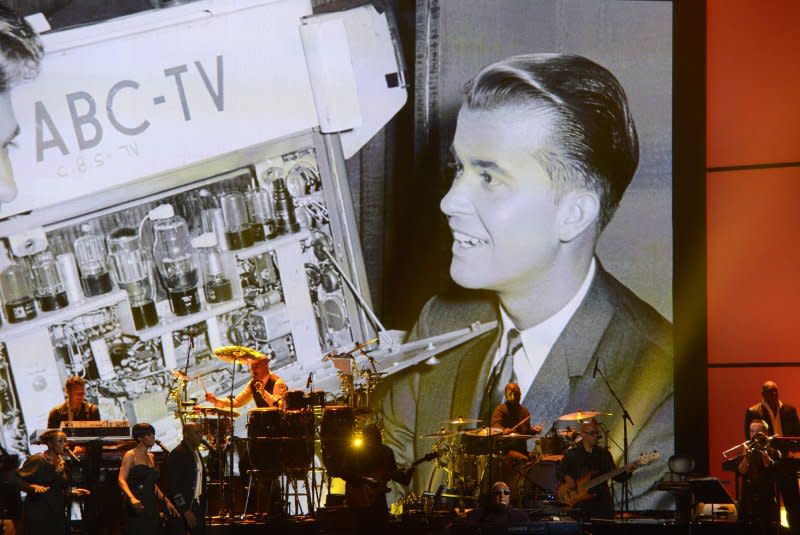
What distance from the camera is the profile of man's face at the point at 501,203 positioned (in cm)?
943

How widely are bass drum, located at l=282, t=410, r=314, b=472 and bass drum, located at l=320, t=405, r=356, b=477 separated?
0.12m

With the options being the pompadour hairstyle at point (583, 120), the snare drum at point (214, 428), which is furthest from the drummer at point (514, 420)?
the snare drum at point (214, 428)

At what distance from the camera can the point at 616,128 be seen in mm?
9539

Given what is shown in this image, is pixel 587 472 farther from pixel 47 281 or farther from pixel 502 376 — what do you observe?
pixel 47 281

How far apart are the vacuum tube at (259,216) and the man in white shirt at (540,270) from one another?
1.42 meters

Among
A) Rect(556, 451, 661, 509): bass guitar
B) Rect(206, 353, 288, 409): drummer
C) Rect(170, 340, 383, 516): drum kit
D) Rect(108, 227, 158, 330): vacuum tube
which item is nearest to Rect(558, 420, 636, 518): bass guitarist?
Rect(556, 451, 661, 509): bass guitar

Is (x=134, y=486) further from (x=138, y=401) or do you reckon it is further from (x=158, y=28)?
(x=158, y=28)

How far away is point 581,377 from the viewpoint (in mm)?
9430

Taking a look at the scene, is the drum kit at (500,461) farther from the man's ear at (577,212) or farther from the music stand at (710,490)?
the man's ear at (577,212)

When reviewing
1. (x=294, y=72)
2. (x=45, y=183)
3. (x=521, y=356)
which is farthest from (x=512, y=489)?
(x=45, y=183)

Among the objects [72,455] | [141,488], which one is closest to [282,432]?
[141,488]

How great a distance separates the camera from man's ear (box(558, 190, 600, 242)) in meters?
9.47

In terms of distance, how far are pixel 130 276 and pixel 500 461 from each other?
10.8ft

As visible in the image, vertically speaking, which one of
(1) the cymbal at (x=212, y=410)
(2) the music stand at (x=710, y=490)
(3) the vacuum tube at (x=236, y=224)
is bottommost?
(2) the music stand at (x=710, y=490)
